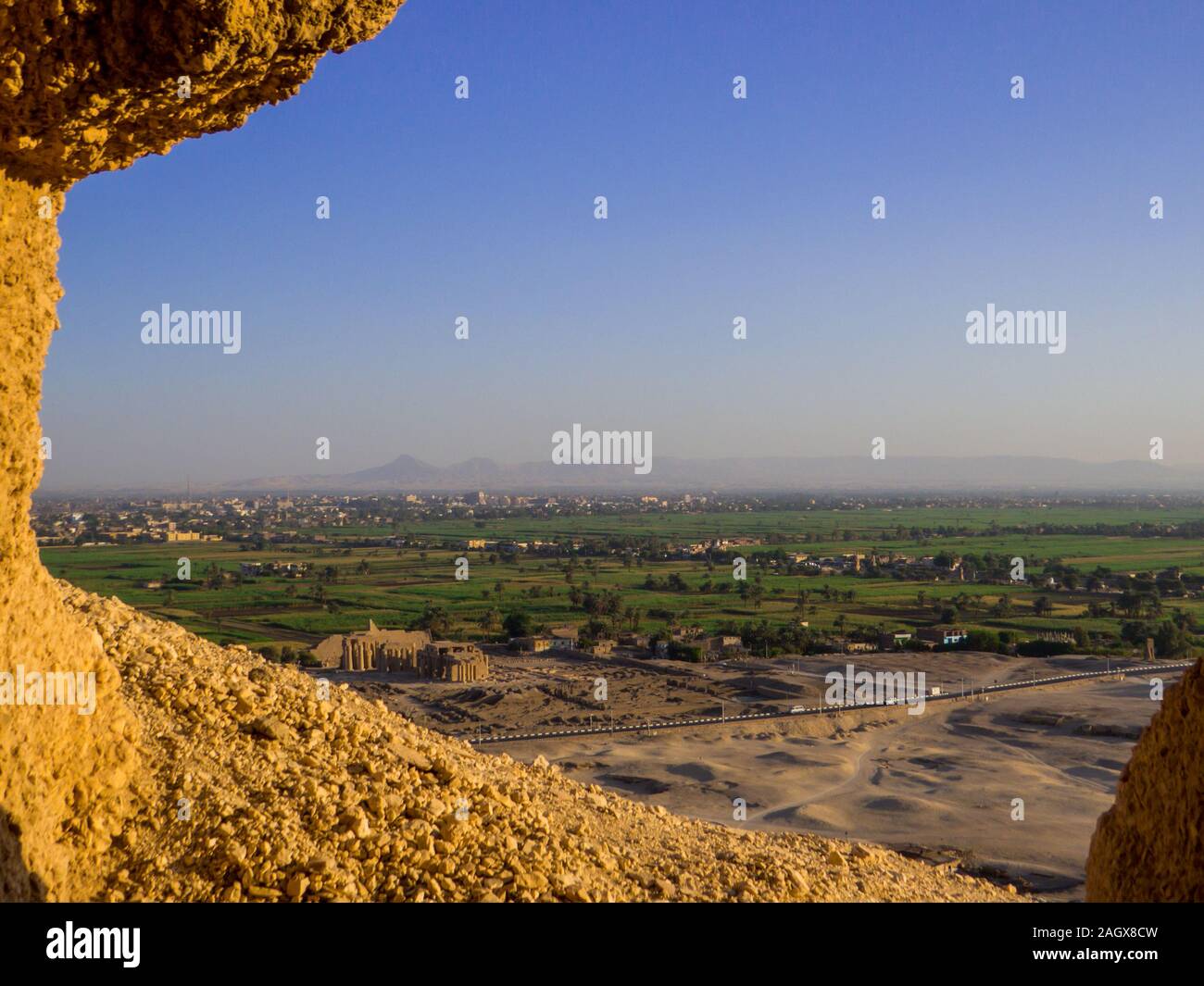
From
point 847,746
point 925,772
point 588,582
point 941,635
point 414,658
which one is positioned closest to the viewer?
point 925,772

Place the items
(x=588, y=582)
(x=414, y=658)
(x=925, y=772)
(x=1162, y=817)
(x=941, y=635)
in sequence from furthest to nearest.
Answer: (x=588, y=582) → (x=941, y=635) → (x=414, y=658) → (x=925, y=772) → (x=1162, y=817)

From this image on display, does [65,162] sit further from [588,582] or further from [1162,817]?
[588,582]

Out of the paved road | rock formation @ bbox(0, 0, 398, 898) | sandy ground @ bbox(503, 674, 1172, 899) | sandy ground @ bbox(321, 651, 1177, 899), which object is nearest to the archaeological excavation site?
rock formation @ bbox(0, 0, 398, 898)

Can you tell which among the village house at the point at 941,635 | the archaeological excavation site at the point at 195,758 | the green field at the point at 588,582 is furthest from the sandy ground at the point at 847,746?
the green field at the point at 588,582

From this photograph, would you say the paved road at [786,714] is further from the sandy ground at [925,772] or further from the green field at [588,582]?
the green field at [588,582]

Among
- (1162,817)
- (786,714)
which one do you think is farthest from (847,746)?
(1162,817)

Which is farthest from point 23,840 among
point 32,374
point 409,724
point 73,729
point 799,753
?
point 799,753

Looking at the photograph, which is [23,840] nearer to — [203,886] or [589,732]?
[203,886]
